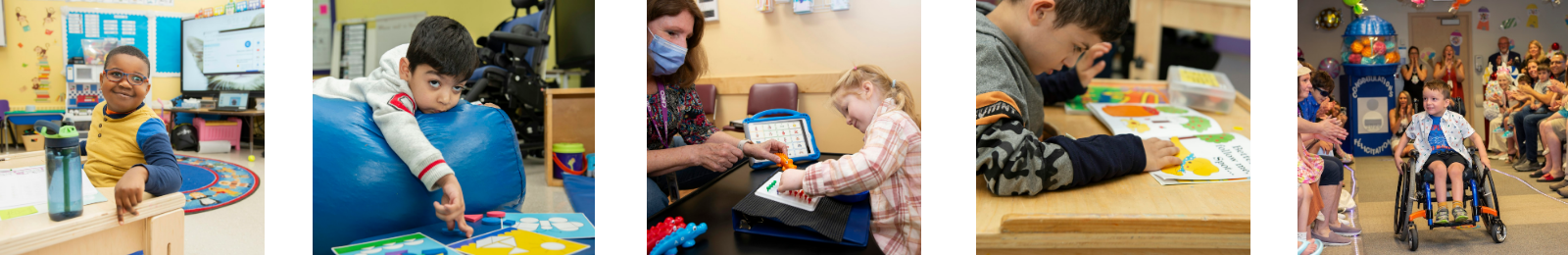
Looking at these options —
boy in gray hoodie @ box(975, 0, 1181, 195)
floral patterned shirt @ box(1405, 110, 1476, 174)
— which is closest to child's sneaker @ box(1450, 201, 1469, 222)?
floral patterned shirt @ box(1405, 110, 1476, 174)

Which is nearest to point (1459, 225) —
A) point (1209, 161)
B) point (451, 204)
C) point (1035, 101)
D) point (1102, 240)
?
point (1209, 161)

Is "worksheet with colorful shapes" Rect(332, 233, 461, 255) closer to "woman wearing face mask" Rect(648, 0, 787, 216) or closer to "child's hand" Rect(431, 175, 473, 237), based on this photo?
"child's hand" Rect(431, 175, 473, 237)

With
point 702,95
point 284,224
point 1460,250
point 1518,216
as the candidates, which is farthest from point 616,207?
point 1518,216

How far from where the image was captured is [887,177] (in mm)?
1880

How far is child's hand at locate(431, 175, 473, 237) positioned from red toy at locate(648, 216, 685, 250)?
21.3 inches

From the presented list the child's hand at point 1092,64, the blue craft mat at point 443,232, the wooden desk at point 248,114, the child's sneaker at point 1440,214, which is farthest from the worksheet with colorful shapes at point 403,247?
the child's sneaker at point 1440,214

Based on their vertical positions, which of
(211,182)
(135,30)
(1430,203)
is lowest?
(1430,203)

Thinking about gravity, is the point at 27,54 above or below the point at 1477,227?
above

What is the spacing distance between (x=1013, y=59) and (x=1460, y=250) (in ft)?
5.79

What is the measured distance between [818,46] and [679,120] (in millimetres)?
458

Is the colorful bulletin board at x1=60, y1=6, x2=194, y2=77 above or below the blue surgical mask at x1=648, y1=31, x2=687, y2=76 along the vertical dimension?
above

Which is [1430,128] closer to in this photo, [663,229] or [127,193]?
[663,229]

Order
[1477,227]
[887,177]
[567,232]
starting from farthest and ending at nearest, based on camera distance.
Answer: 1. [1477,227]
2. [567,232]
3. [887,177]

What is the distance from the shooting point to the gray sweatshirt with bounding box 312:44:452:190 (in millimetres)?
1967
